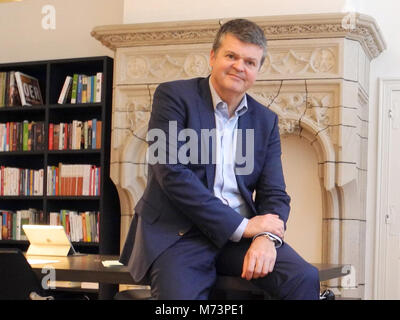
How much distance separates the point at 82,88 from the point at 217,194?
4104mm

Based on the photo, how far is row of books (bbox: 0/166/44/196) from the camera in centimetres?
605

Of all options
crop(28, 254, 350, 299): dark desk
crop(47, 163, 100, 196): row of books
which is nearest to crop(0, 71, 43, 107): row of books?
crop(47, 163, 100, 196): row of books

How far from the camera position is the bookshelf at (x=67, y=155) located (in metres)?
5.82

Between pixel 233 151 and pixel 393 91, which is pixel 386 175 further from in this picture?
pixel 233 151

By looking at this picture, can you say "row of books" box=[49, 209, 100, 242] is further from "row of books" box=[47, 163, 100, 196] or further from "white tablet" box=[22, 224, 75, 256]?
"white tablet" box=[22, 224, 75, 256]

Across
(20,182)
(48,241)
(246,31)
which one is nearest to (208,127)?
(246,31)

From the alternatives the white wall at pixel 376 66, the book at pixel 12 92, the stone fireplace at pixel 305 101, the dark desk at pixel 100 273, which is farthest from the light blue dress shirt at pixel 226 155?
the book at pixel 12 92

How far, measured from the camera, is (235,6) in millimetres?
5496

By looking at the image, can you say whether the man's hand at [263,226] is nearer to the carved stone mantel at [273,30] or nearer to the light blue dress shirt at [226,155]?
the light blue dress shirt at [226,155]

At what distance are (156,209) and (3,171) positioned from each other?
4522mm

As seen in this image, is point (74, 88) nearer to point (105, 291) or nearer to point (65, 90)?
point (65, 90)

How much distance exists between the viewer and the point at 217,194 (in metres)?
2.08

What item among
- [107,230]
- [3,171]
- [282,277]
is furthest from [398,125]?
[282,277]

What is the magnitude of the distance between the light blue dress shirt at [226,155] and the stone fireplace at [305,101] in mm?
3095
